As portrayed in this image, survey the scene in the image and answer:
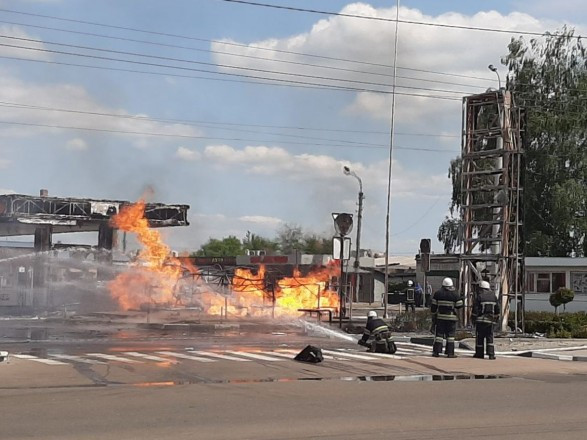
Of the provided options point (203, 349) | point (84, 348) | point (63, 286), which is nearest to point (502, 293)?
point (203, 349)

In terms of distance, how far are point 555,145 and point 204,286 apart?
92.9 feet

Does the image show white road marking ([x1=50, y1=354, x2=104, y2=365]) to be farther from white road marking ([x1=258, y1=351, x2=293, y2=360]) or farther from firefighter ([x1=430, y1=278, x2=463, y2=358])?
firefighter ([x1=430, y1=278, x2=463, y2=358])

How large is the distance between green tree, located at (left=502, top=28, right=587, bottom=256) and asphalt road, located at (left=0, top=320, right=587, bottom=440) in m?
32.7

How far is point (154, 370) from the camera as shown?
581 inches

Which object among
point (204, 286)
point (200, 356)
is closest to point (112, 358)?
point (200, 356)

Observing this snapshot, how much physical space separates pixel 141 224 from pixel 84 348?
16.3 m

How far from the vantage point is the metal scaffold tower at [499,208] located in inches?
→ 967

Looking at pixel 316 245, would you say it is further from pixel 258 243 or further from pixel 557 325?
pixel 557 325

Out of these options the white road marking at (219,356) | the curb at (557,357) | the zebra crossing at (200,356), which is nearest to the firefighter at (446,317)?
the zebra crossing at (200,356)

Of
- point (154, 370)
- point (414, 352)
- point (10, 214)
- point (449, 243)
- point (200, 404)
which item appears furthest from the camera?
point (449, 243)

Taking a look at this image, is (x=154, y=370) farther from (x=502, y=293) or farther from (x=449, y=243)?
(x=449, y=243)

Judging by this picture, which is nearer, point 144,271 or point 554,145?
point 144,271

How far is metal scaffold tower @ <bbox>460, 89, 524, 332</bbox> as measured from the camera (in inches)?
967

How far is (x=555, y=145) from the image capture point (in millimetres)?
51625
